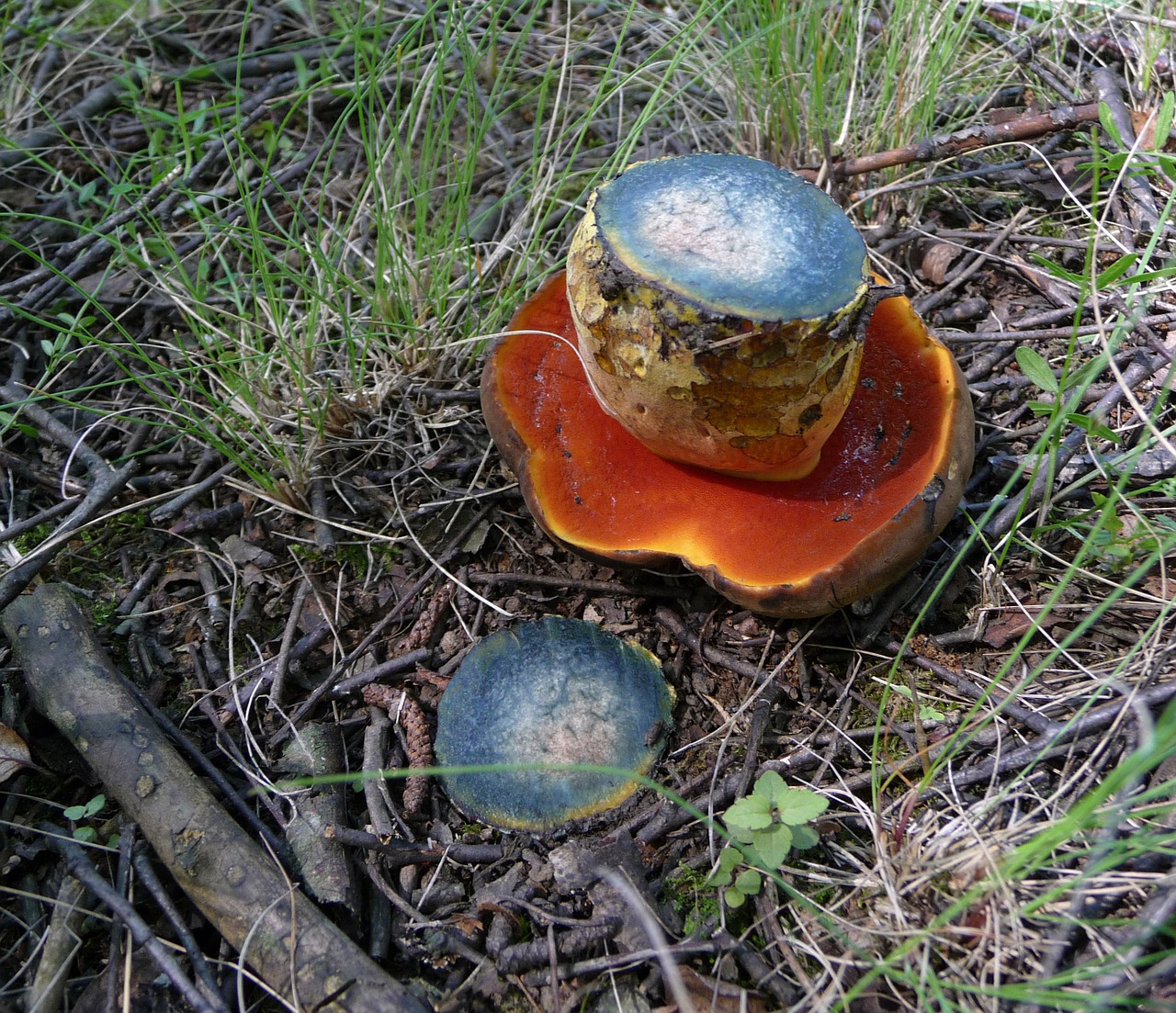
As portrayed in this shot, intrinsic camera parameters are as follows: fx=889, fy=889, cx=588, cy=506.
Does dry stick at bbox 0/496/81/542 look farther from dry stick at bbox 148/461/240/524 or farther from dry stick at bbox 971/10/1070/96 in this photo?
dry stick at bbox 971/10/1070/96

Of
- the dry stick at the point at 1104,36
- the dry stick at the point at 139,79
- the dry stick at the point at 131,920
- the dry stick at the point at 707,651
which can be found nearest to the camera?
the dry stick at the point at 131,920

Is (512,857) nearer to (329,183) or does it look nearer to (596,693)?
(596,693)

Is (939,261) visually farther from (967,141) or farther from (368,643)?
(368,643)

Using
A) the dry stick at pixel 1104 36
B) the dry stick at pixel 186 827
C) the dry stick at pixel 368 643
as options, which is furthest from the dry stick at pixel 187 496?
the dry stick at pixel 1104 36

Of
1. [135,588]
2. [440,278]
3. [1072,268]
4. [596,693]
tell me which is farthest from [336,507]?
[1072,268]

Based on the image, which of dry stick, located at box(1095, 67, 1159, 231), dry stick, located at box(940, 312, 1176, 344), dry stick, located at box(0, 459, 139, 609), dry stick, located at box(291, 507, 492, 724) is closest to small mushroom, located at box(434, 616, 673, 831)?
dry stick, located at box(291, 507, 492, 724)

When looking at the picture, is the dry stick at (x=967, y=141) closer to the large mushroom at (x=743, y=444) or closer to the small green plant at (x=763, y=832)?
the large mushroom at (x=743, y=444)
